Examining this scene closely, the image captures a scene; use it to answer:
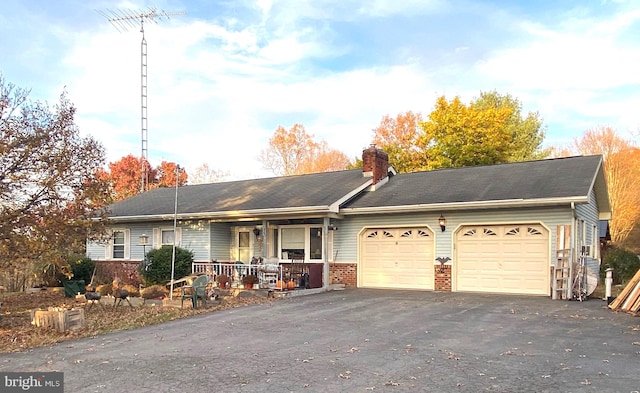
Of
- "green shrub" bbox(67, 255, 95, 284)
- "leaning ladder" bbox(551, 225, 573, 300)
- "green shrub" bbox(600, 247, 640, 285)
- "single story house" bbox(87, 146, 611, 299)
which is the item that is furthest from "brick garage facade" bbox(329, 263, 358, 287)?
"green shrub" bbox(600, 247, 640, 285)

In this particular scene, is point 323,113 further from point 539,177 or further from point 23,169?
point 23,169

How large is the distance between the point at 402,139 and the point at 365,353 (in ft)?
104

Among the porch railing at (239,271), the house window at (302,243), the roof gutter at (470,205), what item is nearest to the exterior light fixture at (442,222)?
the roof gutter at (470,205)

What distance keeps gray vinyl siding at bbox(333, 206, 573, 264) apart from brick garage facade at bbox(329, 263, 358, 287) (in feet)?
0.60

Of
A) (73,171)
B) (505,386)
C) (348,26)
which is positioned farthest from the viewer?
(348,26)

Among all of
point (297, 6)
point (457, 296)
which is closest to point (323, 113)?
point (297, 6)

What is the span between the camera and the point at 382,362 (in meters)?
6.83

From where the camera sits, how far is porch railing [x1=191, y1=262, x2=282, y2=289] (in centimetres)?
1564

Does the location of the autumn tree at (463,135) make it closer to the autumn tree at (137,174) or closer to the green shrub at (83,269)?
the autumn tree at (137,174)

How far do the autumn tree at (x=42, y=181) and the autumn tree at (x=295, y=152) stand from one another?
31.7 meters

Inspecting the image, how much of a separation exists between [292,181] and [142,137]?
41.8 ft

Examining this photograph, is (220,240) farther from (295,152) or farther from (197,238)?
(295,152)

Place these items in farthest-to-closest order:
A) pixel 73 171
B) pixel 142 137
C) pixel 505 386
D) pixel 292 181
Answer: pixel 142 137
pixel 292 181
pixel 73 171
pixel 505 386

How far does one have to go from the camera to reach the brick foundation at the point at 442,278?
1551 centimetres
